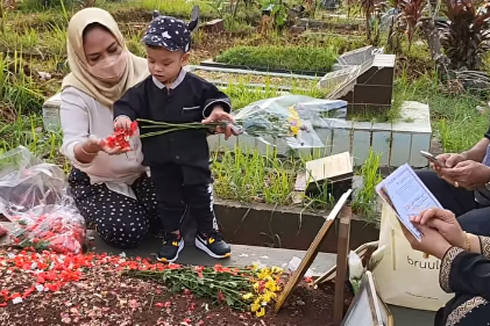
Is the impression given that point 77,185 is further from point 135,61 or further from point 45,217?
point 135,61

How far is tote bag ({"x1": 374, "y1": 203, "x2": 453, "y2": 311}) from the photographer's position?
241 centimetres

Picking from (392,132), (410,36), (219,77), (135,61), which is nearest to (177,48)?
(135,61)

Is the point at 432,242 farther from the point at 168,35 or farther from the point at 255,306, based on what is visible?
the point at 168,35

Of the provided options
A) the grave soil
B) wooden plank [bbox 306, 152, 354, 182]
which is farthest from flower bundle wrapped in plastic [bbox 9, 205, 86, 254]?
wooden plank [bbox 306, 152, 354, 182]

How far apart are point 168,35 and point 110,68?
0.43 metres

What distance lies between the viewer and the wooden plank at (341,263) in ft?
7.16

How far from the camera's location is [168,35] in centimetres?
269

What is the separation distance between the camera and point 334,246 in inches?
134

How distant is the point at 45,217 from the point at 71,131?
47 centimetres

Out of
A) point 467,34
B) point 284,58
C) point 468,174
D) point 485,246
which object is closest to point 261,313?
point 485,246

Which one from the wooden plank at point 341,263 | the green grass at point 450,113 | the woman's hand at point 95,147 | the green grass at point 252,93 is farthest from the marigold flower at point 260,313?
the green grass at point 450,113

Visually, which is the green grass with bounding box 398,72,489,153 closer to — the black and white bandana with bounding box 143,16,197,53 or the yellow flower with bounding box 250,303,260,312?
the black and white bandana with bounding box 143,16,197,53

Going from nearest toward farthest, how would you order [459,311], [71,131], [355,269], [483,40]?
[459,311] → [355,269] → [71,131] → [483,40]

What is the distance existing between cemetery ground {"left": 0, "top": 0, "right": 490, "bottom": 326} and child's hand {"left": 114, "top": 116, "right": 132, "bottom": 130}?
0.58m
